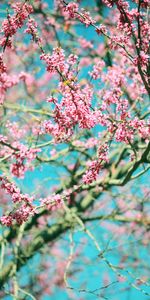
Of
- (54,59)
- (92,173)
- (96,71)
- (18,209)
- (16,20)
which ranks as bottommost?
(18,209)

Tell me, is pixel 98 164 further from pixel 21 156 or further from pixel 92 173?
pixel 21 156

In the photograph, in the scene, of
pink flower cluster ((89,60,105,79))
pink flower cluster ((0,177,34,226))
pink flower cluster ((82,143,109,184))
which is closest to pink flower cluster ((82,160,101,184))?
pink flower cluster ((82,143,109,184))

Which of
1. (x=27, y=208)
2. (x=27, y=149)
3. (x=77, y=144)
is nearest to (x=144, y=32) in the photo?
(x=27, y=149)

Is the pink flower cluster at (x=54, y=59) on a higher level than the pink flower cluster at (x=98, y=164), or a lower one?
higher

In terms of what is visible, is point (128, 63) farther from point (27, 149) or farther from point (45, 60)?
point (45, 60)

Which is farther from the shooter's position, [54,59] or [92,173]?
[92,173]

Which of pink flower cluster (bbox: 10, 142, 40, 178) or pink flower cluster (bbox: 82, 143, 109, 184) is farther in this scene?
pink flower cluster (bbox: 10, 142, 40, 178)

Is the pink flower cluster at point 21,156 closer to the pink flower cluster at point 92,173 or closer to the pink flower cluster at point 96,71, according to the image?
the pink flower cluster at point 92,173

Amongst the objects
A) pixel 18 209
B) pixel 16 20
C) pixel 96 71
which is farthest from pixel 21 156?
pixel 16 20

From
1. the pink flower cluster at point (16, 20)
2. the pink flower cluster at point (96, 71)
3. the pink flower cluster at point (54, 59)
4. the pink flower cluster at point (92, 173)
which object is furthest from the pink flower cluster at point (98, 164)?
the pink flower cluster at point (16, 20)

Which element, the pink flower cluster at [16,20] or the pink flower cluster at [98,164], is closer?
the pink flower cluster at [16,20]

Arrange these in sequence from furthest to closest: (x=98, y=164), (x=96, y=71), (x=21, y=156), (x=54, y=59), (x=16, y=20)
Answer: (x=96, y=71), (x=21, y=156), (x=98, y=164), (x=16, y=20), (x=54, y=59)

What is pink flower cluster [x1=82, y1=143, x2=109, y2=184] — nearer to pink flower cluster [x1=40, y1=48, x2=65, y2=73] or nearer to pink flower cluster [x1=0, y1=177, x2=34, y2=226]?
pink flower cluster [x1=0, y1=177, x2=34, y2=226]

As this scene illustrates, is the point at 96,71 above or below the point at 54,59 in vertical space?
above
